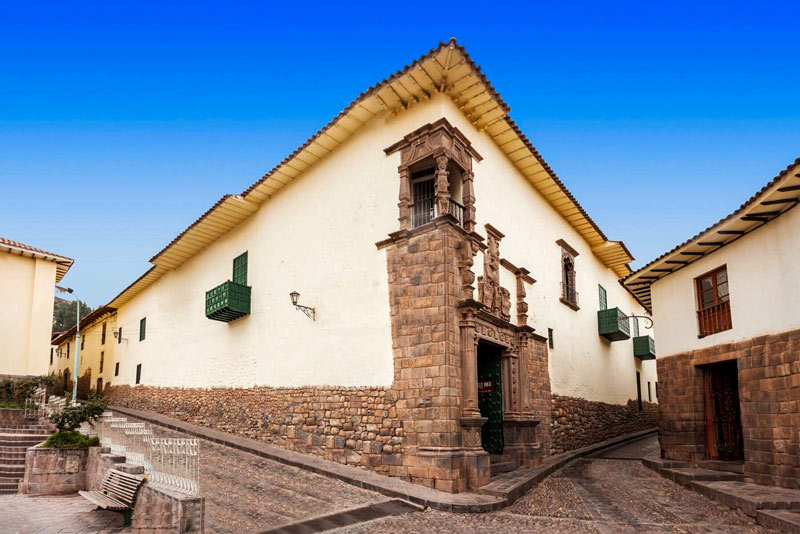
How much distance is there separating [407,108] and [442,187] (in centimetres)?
203

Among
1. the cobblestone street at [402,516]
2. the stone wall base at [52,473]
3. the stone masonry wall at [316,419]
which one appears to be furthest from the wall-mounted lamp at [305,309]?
the stone wall base at [52,473]

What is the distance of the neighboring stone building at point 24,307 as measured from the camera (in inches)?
704

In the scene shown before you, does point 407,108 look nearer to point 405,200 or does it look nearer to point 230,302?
point 405,200

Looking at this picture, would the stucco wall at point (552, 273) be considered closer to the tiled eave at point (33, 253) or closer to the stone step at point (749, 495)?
the stone step at point (749, 495)

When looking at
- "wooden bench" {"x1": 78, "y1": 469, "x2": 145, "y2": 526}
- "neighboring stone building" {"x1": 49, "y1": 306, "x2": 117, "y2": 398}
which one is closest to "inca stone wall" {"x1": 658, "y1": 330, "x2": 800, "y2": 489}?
"wooden bench" {"x1": 78, "y1": 469, "x2": 145, "y2": 526}

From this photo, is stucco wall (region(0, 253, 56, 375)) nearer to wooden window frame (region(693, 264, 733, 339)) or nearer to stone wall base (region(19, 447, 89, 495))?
stone wall base (region(19, 447, 89, 495))

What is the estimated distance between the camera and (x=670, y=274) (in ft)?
41.4

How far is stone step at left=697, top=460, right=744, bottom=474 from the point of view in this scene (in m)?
10.3

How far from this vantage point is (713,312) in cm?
1109

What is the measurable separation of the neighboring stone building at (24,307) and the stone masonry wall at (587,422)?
51.7 ft

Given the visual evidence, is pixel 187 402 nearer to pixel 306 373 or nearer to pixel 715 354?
pixel 306 373

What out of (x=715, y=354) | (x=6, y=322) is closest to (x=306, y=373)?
(x=715, y=354)

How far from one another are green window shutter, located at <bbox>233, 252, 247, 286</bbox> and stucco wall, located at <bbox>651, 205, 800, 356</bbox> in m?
10.6

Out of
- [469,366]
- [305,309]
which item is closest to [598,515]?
[469,366]
